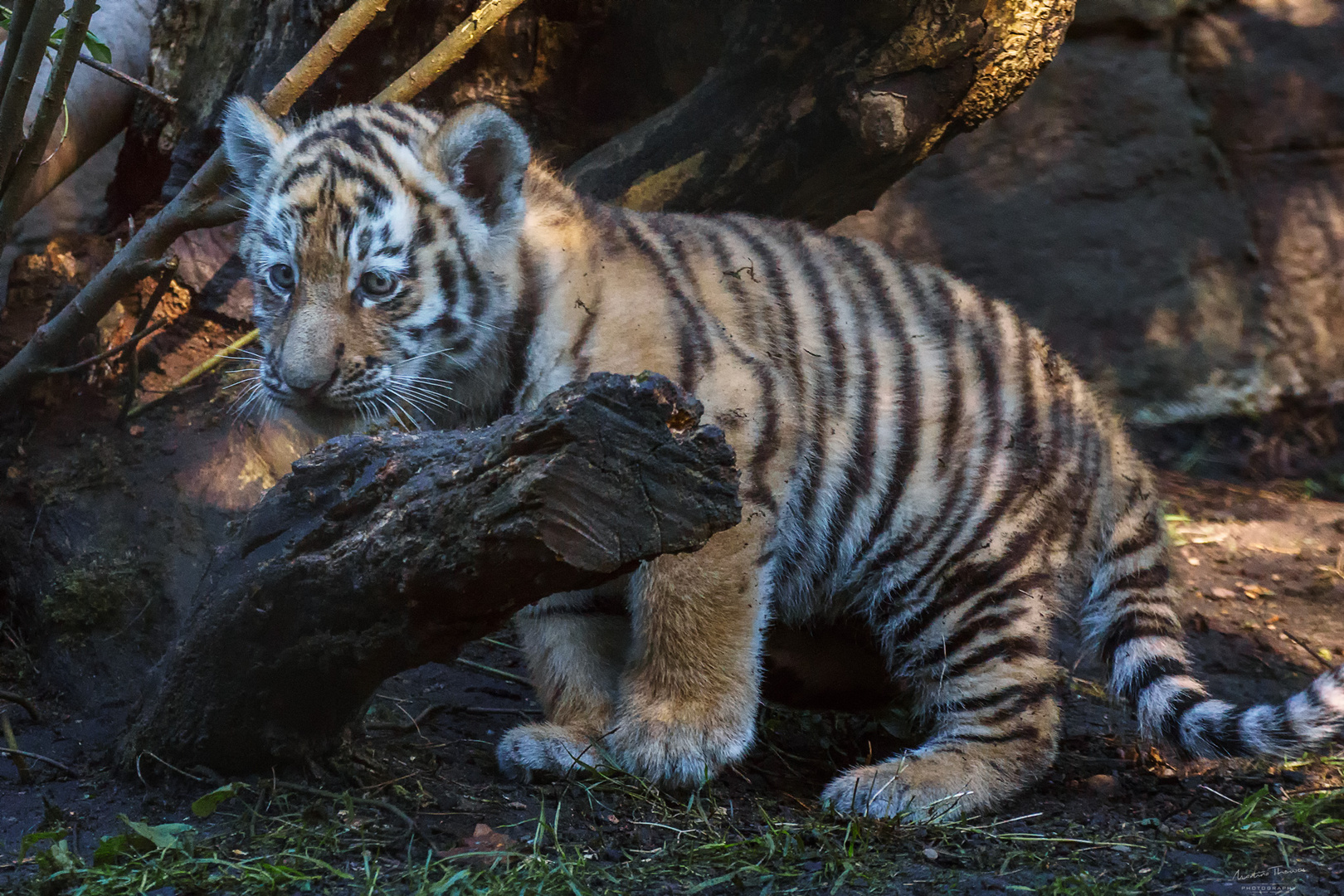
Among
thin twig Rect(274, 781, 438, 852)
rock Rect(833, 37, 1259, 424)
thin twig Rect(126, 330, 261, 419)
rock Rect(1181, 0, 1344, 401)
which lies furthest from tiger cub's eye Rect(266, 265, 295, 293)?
rock Rect(1181, 0, 1344, 401)

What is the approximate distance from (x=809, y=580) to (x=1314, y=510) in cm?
346

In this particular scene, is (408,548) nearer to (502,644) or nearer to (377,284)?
(377,284)

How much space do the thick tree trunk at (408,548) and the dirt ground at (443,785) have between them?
198 millimetres

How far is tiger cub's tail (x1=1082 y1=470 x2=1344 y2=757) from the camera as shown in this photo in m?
2.93

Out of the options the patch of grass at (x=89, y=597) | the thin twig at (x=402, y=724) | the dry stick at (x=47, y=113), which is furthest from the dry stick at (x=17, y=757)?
the dry stick at (x=47, y=113)

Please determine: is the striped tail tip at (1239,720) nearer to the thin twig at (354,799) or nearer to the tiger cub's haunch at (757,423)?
the tiger cub's haunch at (757,423)

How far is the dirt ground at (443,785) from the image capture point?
233 centimetres

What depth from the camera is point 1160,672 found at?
3291mm

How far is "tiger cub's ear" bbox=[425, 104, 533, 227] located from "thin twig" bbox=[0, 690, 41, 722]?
1.66m

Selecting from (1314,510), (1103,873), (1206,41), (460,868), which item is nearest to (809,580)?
(1103,873)

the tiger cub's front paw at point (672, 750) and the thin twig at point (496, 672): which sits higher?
the tiger cub's front paw at point (672, 750)

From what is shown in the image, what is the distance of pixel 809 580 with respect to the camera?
3.50 meters

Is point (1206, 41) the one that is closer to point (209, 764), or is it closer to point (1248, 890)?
point (1248, 890)

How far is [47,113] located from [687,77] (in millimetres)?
2223
